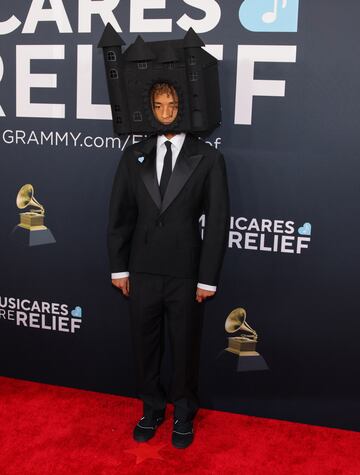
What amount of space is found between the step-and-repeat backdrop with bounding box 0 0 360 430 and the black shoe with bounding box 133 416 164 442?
353 mm

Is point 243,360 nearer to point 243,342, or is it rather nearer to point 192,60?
point 243,342

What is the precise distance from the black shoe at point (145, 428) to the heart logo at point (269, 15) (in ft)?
6.77

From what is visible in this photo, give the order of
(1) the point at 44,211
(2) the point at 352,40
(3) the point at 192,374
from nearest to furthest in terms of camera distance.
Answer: (2) the point at 352,40, (3) the point at 192,374, (1) the point at 44,211

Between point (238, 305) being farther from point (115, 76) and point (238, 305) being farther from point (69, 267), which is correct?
point (115, 76)

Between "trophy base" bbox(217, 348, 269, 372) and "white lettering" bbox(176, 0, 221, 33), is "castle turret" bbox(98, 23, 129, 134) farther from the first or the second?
"trophy base" bbox(217, 348, 269, 372)

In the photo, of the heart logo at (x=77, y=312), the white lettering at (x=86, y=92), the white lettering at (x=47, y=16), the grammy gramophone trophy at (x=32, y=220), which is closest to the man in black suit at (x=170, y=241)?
the white lettering at (x=86, y=92)

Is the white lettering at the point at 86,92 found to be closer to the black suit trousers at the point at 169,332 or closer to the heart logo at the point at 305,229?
the black suit trousers at the point at 169,332

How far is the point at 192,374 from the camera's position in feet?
9.59

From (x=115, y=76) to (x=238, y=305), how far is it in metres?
1.36

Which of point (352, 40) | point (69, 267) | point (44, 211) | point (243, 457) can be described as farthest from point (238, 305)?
point (352, 40)

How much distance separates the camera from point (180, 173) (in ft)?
8.80

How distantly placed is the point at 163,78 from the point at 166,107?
0.44ft

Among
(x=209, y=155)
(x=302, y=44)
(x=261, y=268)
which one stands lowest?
(x=261, y=268)

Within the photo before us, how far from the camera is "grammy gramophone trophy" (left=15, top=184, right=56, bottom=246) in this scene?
10.8 feet
